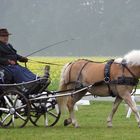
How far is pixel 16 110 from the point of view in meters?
13.4

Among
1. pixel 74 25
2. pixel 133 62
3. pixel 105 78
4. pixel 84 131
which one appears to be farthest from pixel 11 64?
pixel 74 25

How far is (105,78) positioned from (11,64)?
2102 millimetres

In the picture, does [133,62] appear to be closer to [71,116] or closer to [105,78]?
[105,78]

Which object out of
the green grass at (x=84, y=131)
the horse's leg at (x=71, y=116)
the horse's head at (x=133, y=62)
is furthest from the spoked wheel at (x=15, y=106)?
the horse's head at (x=133, y=62)

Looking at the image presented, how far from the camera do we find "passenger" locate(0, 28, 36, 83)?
1362cm

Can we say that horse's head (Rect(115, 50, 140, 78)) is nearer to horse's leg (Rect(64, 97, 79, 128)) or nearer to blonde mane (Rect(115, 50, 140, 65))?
blonde mane (Rect(115, 50, 140, 65))

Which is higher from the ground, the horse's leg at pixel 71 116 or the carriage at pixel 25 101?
the carriage at pixel 25 101

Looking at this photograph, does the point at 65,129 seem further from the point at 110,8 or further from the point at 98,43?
the point at 110,8

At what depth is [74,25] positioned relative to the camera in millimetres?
143000

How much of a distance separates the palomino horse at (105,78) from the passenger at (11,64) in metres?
0.93

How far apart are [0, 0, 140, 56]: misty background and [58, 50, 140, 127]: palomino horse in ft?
346

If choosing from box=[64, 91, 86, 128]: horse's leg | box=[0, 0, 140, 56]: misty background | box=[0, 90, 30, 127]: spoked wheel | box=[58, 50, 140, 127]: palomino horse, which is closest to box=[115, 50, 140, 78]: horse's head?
box=[58, 50, 140, 127]: palomino horse

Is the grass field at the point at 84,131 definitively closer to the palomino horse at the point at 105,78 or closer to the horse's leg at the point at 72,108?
the horse's leg at the point at 72,108

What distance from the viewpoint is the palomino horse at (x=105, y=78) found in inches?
525
